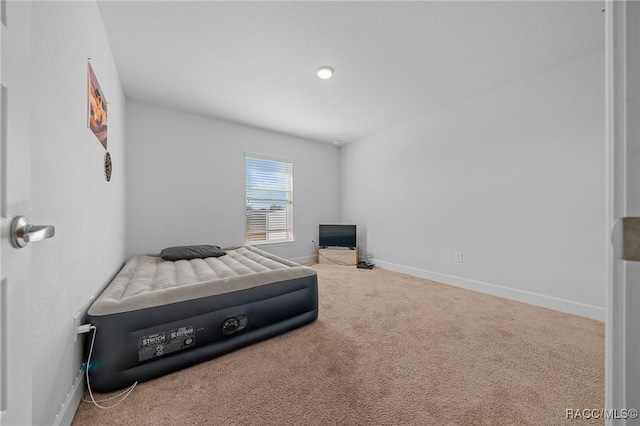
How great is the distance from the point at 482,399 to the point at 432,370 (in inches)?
11.0

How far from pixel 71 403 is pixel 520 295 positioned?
12.4 feet

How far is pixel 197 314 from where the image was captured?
1.57 m

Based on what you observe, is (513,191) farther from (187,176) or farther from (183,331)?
(187,176)

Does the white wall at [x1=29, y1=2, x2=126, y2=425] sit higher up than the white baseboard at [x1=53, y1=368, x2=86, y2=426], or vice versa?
the white wall at [x1=29, y1=2, x2=126, y2=425]

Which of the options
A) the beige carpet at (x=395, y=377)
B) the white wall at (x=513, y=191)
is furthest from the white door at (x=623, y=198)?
the white wall at (x=513, y=191)

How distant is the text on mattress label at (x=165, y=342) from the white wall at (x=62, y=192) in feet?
0.96

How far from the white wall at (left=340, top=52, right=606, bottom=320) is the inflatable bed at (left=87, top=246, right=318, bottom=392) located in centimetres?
226

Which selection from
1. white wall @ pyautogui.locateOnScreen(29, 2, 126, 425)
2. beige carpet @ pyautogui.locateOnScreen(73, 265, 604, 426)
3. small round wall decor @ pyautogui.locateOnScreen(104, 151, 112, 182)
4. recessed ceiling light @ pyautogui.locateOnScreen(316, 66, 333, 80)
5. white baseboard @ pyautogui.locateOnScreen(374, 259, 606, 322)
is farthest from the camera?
recessed ceiling light @ pyautogui.locateOnScreen(316, 66, 333, 80)

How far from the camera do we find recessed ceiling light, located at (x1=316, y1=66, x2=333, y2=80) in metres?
2.44

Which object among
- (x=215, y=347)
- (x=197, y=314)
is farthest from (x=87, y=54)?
(x=215, y=347)

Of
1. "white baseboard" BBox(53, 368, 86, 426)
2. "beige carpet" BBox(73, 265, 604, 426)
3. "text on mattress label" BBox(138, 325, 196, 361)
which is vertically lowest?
"beige carpet" BBox(73, 265, 604, 426)

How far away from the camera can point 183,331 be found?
1.52 meters

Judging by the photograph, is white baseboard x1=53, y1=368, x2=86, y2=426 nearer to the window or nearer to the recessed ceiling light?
the window

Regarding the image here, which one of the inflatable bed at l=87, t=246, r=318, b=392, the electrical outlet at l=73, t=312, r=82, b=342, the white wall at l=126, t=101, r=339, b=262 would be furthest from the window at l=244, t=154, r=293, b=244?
the electrical outlet at l=73, t=312, r=82, b=342
